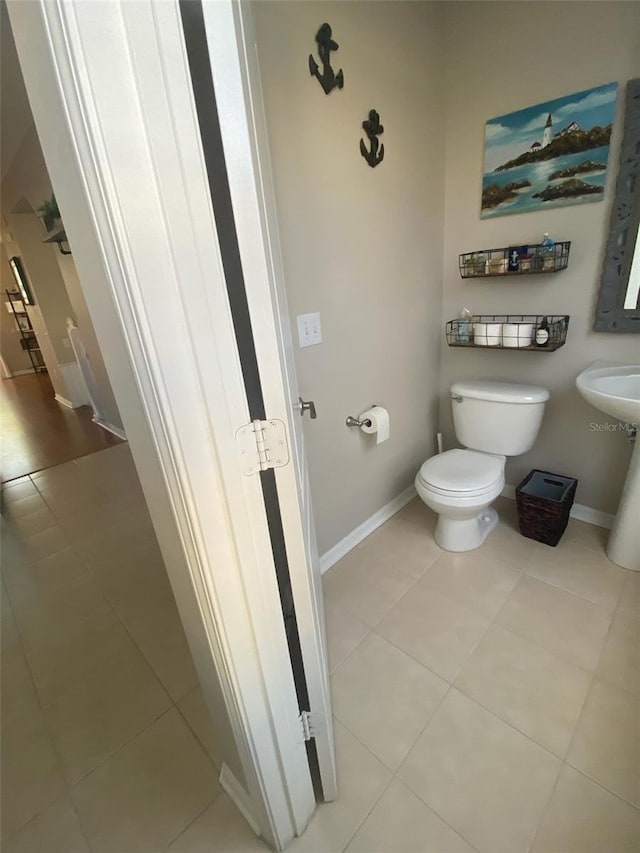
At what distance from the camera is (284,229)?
1.27 meters

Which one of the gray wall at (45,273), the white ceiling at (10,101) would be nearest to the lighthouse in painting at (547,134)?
the white ceiling at (10,101)

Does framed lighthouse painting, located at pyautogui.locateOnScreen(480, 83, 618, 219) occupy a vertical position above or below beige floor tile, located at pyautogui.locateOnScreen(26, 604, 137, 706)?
above

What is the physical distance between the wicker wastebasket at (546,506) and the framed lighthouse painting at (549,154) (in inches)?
50.3

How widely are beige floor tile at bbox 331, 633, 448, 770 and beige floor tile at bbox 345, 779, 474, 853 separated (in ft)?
0.29

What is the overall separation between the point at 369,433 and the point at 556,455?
1006 millimetres

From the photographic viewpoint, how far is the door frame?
407 mm

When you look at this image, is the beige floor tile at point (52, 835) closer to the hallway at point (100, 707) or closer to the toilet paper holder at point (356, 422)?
the hallway at point (100, 707)

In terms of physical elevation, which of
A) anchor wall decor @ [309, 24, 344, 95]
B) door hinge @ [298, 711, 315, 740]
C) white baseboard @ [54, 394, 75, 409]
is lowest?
white baseboard @ [54, 394, 75, 409]

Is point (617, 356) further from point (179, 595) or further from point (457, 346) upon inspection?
point (179, 595)

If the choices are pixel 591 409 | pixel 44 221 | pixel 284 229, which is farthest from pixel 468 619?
pixel 44 221

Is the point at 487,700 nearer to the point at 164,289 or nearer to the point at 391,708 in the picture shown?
the point at 391,708

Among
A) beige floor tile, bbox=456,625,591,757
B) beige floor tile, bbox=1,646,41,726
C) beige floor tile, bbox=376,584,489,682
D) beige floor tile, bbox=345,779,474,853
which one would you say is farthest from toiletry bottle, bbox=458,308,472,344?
beige floor tile, bbox=1,646,41,726

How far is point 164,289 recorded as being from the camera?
0.48 meters

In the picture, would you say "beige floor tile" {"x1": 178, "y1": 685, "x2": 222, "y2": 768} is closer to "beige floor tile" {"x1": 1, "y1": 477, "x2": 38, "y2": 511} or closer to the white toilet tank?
the white toilet tank
